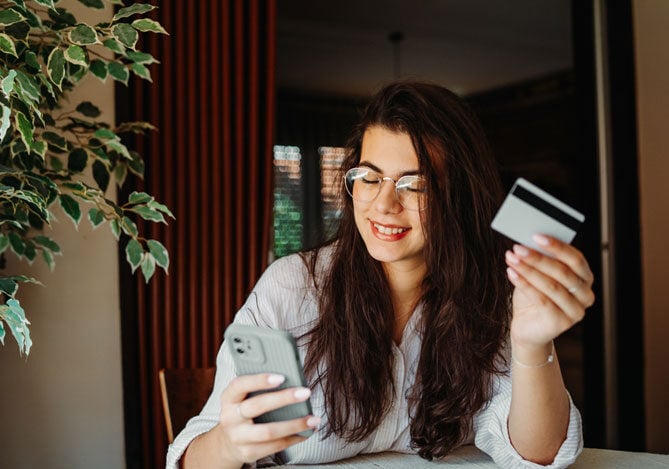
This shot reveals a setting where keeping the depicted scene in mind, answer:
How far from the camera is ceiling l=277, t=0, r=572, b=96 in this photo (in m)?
5.03

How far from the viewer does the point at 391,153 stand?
54.2 inches

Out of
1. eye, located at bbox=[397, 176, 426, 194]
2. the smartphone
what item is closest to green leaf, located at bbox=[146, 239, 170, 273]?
eye, located at bbox=[397, 176, 426, 194]

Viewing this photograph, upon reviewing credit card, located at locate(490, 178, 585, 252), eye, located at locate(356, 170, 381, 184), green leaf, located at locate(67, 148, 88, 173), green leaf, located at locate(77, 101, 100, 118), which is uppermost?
green leaf, located at locate(77, 101, 100, 118)

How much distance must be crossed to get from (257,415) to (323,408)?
0.44 meters

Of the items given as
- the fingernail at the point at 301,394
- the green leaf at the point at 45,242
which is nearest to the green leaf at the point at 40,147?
the green leaf at the point at 45,242

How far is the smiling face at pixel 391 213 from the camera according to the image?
1.35 meters

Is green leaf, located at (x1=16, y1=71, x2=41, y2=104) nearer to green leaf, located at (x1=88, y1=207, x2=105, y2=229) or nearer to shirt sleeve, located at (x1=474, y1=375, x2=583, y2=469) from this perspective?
green leaf, located at (x1=88, y1=207, x2=105, y2=229)

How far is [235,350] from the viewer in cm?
99

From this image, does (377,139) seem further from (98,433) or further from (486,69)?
(486,69)

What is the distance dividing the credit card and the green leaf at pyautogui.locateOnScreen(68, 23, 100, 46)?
1024mm

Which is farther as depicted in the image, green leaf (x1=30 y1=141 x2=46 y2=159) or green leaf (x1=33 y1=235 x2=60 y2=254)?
green leaf (x1=33 y1=235 x2=60 y2=254)

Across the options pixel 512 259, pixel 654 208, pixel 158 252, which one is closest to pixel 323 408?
pixel 512 259

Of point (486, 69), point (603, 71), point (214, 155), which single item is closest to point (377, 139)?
point (214, 155)

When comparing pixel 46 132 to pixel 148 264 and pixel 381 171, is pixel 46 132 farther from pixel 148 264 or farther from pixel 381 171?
pixel 381 171
